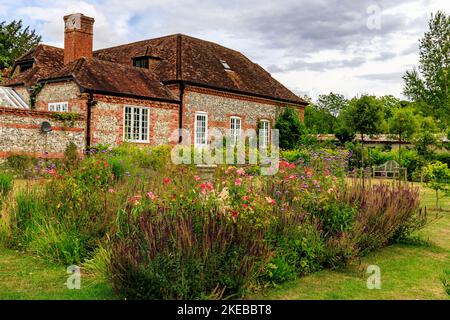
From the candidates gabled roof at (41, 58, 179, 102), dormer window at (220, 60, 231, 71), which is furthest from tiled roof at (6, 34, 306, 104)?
dormer window at (220, 60, 231, 71)

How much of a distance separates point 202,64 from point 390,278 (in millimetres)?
23401

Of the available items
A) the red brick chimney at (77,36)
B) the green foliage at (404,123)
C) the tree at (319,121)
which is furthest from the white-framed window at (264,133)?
the tree at (319,121)

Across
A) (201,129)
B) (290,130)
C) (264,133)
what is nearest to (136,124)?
(201,129)

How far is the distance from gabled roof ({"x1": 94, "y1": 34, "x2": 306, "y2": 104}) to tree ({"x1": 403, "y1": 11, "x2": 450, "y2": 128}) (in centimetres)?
2081

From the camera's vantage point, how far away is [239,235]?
233 inches

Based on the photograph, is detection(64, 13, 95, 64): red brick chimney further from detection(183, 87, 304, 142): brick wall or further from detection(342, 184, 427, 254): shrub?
detection(342, 184, 427, 254): shrub

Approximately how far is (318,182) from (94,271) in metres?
3.90

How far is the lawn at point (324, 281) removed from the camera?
239 inches

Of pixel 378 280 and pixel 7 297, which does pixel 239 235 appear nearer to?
pixel 378 280

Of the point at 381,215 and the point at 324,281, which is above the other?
the point at 381,215

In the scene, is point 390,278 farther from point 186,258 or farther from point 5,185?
point 5,185

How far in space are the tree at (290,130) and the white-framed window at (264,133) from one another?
576 millimetres

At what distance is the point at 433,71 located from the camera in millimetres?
49094
